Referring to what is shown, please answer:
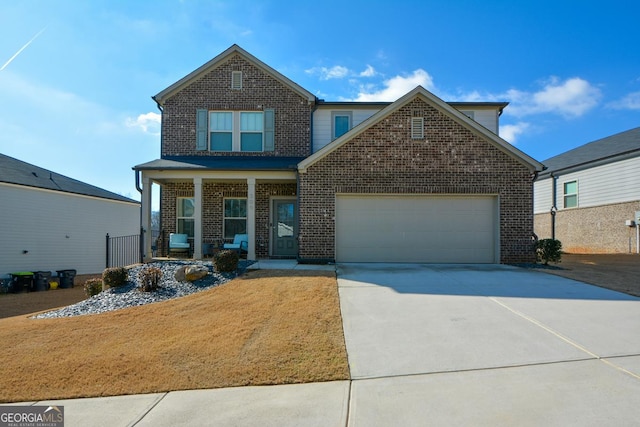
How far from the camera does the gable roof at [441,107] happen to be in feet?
38.2

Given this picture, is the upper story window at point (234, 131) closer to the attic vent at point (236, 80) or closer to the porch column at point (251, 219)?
the attic vent at point (236, 80)

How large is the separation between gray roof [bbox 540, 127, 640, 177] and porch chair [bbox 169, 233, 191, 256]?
20.2 metres

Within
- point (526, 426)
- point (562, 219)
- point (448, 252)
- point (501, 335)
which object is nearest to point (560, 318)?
point (501, 335)

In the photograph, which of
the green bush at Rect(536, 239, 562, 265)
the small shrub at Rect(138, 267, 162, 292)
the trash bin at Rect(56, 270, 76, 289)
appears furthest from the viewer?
the trash bin at Rect(56, 270, 76, 289)

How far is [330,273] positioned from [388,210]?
3431mm

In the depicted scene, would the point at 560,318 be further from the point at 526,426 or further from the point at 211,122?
the point at 211,122

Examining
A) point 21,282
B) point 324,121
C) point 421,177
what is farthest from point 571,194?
point 21,282

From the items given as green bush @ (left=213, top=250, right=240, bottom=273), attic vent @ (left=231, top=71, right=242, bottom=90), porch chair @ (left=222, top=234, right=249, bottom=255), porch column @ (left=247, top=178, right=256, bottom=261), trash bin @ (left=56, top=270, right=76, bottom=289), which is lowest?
trash bin @ (left=56, top=270, right=76, bottom=289)

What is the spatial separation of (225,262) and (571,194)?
20505 mm

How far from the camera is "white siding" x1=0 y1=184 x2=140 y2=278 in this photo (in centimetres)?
1488

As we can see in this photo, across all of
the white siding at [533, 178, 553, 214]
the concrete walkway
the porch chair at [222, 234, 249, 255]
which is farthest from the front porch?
the white siding at [533, 178, 553, 214]

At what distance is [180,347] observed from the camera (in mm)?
5129

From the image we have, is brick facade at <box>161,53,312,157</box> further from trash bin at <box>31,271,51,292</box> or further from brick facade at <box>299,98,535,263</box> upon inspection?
trash bin at <box>31,271,51,292</box>

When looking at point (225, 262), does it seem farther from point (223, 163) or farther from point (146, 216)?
point (223, 163)
